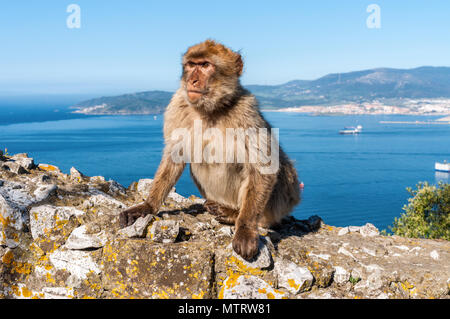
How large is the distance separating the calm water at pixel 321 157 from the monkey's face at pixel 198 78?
26880mm

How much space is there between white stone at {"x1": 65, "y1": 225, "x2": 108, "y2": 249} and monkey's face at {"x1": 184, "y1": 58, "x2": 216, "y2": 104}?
1308mm

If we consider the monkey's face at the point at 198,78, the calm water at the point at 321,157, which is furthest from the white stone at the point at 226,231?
the calm water at the point at 321,157

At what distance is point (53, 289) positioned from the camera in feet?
8.96

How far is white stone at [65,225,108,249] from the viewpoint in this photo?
2850mm

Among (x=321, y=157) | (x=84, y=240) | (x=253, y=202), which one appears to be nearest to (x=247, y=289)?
(x=253, y=202)

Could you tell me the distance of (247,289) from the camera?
2.66 m

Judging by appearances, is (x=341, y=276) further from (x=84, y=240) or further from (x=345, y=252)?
(x=84, y=240)

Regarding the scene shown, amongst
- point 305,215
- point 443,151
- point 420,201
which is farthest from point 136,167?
point 443,151

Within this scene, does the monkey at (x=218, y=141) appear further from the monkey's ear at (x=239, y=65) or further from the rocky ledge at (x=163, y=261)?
the rocky ledge at (x=163, y=261)

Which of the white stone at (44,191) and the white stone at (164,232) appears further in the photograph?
the white stone at (44,191)

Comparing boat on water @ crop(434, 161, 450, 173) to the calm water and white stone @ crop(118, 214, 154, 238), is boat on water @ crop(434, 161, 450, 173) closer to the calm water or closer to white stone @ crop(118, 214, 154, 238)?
the calm water

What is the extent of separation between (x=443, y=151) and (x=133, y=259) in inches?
2906

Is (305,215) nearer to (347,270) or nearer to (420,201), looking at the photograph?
(420,201)

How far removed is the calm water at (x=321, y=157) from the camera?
Result: 1660 inches
